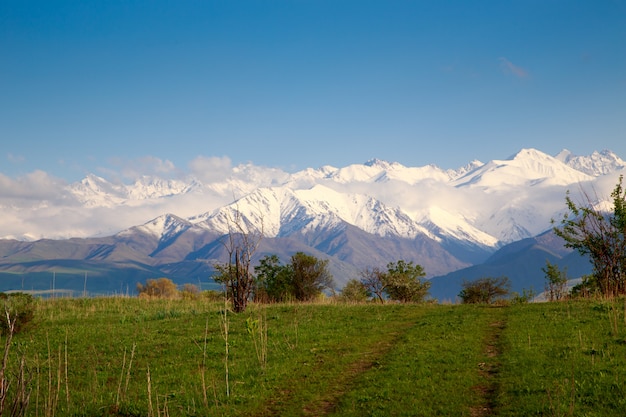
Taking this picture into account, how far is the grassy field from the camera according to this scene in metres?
15.7

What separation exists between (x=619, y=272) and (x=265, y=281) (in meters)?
41.7

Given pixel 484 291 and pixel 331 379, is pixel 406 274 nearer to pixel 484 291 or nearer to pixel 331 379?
pixel 484 291

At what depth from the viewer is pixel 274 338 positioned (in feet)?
86.3

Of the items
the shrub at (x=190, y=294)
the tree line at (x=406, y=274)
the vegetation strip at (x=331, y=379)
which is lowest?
the vegetation strip at (x=331, y=379)

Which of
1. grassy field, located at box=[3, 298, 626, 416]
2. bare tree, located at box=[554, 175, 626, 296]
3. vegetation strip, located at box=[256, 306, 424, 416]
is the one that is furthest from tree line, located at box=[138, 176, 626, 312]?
vegetation strip, located at box=[256, 306, 424, 416]

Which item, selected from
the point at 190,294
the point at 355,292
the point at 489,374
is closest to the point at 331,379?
the point at 489,374

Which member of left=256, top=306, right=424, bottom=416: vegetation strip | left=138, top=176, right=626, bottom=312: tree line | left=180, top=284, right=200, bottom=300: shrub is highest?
left=138, top=176, right=626, bottom=312: tree line

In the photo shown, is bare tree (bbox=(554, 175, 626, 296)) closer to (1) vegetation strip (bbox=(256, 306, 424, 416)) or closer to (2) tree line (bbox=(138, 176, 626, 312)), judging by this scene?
(2) tree line (bbox=(138, 176, 626, 312))

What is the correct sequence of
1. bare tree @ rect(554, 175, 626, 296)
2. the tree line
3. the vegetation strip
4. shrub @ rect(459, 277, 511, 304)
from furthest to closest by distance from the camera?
shrub @ rect(459, 277, 511, 304) → bare tree @ rect(554, 175, 626, 296) → the tree line → the vegetation strip

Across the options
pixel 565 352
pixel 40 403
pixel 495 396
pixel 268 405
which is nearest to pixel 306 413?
pixel 268 405

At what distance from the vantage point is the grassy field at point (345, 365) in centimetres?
1568

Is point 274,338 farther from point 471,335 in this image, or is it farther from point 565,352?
point 565,352

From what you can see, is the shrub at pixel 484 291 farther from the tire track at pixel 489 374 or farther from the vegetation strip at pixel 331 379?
the vegetation strip at pixel 331 379

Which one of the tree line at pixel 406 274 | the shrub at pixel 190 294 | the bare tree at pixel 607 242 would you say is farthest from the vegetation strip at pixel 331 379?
the shrub at pixel 190 294
